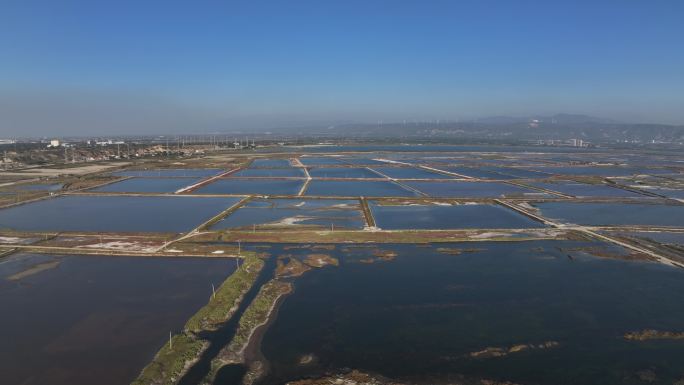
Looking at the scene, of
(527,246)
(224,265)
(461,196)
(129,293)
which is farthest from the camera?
(461,196)

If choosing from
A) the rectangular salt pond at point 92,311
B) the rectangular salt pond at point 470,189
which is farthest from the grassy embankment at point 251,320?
the rectangular salt pond at point 470,189

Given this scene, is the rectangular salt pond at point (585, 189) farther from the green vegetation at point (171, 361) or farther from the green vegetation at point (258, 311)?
the green vegetation at point (171, 361)

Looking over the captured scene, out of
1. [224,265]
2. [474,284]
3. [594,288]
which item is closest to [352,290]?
[474,284]

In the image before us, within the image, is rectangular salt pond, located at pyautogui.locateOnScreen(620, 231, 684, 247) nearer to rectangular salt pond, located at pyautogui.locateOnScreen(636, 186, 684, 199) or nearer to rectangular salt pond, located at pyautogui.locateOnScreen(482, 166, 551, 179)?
rectangular salt pond, located at pyautogui.locateOnScreen(636, 186, 684, 199)

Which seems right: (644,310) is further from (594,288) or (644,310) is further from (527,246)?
(527,246)

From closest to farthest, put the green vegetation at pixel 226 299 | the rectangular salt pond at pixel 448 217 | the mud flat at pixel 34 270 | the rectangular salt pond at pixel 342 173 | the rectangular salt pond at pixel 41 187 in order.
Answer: the green vegetation at pixel 226 299
the mud flat at pixel 34 270
the rectangular salt pond at pixel 448 217
the rectangular salt pond at pixel 41 187
the rectangular salt pond at pixel 342 173

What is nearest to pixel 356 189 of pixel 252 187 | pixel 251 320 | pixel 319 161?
pixel 252 187

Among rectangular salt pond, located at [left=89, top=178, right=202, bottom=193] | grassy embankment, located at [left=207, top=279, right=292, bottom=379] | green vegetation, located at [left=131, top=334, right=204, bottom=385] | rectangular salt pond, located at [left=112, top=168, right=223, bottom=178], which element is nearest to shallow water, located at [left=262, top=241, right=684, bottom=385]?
grassy embankment, located at [left=207, top=279, right=292, bottom=379]
